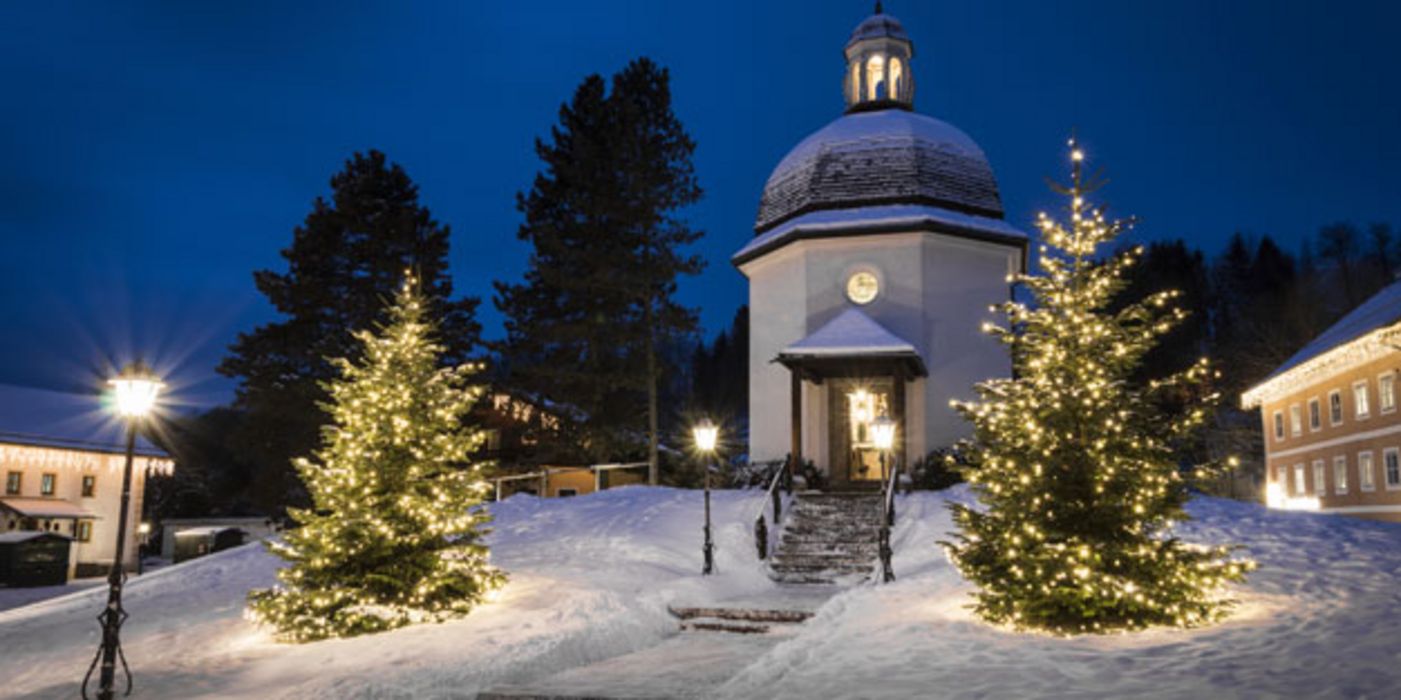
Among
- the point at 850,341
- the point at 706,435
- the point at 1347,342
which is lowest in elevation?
the point at 706,435

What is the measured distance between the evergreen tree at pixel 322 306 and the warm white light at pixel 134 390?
22.4 metres

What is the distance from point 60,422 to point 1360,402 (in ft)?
183

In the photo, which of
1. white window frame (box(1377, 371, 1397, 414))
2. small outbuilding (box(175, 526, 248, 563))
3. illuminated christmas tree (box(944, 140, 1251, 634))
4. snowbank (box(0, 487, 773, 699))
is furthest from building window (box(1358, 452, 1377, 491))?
small outbuilding (box(175, 526, 248, 563))

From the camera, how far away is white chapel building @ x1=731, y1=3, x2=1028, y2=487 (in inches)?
985

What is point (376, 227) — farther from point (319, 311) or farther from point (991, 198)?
point (991, 198)

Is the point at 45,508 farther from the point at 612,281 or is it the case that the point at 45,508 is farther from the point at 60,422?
the point at 612,281

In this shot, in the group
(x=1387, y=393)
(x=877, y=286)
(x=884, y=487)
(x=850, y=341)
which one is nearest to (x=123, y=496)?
(x=884, y=487)

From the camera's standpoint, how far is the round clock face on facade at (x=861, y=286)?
25.5 meters

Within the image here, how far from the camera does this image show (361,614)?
1264cm

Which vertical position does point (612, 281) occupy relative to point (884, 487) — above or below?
above

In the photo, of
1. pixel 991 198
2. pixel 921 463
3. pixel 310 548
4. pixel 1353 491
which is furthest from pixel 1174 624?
pixel 1353 491

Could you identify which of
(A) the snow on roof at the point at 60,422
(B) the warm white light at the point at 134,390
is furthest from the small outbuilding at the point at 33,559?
(B) the warm white light at the point at 134,390

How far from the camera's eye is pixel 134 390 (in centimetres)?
1052

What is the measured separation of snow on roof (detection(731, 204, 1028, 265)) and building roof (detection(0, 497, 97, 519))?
119 ft
